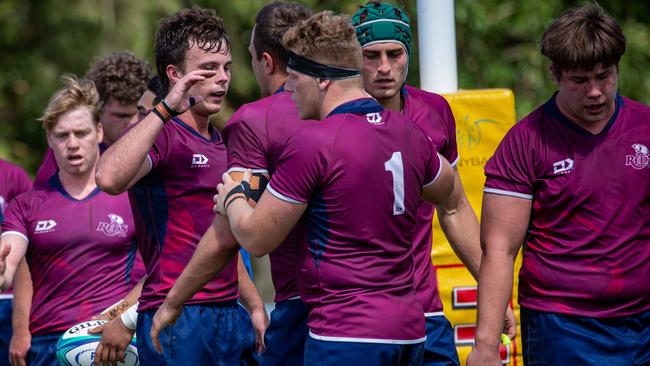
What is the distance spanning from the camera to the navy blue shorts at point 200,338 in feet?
18.0

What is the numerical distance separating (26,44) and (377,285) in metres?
14.3

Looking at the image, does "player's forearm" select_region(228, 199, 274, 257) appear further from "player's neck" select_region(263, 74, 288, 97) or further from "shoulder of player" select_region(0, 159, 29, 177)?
"shoulder of player" select_region(0, 159, 29, 177)

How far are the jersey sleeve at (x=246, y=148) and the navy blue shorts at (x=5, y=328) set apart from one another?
3.50 metres

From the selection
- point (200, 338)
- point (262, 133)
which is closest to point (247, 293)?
point (200, 338)

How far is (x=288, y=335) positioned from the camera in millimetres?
5305

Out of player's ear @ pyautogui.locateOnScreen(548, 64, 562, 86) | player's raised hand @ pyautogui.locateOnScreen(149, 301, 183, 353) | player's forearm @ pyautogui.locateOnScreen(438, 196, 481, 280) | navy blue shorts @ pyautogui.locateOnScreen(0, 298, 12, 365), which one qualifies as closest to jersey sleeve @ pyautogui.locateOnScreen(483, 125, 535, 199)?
player's ear @ pyautogui.locateOnScreen(548, 64, 562, 86)

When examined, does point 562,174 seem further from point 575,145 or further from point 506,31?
point 506,31

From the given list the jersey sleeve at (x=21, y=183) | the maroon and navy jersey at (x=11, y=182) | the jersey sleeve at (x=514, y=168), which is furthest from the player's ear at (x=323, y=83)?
the jersey sleeve at (x=21, y=183)

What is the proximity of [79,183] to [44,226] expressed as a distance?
361 millimetres

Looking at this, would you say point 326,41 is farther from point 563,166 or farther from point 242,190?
point 563,166

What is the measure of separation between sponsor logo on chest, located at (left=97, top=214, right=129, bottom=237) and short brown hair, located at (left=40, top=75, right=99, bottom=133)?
0.69m

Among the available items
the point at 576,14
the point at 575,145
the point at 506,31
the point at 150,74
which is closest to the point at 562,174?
the point at 575,145

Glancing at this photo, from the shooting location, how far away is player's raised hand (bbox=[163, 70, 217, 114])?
5.31 metres

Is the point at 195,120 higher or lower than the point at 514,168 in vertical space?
higher
